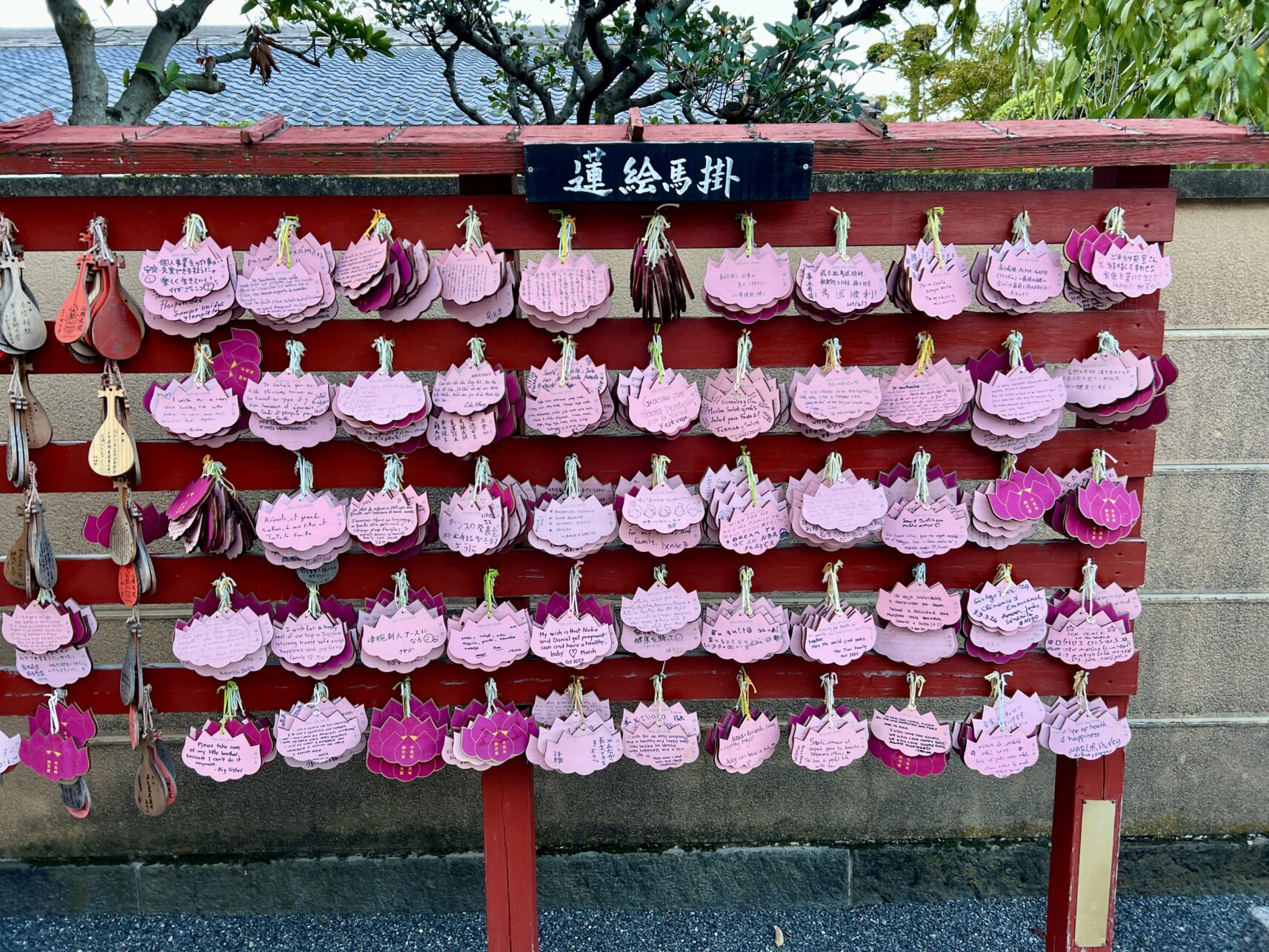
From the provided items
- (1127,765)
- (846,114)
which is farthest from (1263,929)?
(846,114)

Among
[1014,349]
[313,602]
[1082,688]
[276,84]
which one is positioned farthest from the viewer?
[276,84]

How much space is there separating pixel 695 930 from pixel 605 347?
7.39ft

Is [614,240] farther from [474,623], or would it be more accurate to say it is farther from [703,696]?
[703,696]

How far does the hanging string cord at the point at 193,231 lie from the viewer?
2.08 meters

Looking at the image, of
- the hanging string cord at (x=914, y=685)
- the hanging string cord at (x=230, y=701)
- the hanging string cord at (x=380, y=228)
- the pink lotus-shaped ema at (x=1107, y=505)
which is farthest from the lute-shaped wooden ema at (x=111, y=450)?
the pink lotus-shaped ema at (x=1107, y=505)

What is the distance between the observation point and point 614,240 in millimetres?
2166

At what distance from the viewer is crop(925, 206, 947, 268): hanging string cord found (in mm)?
2127

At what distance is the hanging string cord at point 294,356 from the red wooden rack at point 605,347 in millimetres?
46

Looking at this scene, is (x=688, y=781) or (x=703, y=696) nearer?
(x=703, y=696)

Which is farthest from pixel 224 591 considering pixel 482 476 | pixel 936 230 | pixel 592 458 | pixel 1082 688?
pixel 1082 688

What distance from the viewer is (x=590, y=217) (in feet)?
7.06

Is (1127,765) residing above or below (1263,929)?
above

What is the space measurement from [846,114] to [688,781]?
103 inches

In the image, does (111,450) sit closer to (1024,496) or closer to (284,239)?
(284,239)
